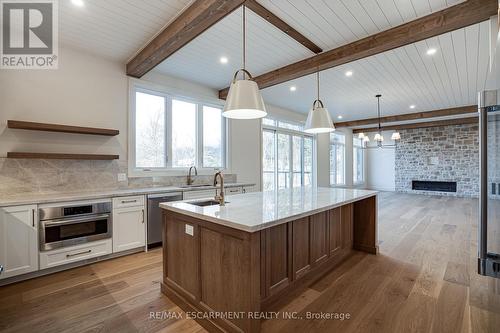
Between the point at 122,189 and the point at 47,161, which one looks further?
the point at 122,189

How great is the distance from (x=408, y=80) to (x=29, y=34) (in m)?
5.97

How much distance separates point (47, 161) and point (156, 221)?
5.24ft

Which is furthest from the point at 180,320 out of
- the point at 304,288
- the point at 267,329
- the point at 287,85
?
the point at 287,85

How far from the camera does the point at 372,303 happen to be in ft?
7.25

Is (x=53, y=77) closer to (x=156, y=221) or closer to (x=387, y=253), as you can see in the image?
(x=156, y=221)

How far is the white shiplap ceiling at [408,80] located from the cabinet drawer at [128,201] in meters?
3.49

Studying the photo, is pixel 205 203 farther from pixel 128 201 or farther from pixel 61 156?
pixel 61 156

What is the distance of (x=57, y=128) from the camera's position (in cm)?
307

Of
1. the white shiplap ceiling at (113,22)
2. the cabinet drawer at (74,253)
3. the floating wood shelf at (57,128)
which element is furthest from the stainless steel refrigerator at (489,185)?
the floating wood shelf at (57,128)

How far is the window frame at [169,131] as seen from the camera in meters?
3.91

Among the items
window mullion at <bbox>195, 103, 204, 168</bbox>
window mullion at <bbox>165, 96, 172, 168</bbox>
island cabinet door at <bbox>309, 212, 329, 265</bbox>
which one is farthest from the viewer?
window mullion at <bbox>195, 103, 204, 168</bbox>

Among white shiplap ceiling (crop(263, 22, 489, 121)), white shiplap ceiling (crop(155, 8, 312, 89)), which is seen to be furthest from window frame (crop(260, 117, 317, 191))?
white shiplap ceiling (crop(155, 8, 312, 89))

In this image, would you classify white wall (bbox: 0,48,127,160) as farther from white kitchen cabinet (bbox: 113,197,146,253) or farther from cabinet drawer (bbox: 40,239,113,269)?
cabinet drawer (bbox: 40,239,113,269)

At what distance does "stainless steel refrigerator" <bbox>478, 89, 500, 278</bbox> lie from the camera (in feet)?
3.18
